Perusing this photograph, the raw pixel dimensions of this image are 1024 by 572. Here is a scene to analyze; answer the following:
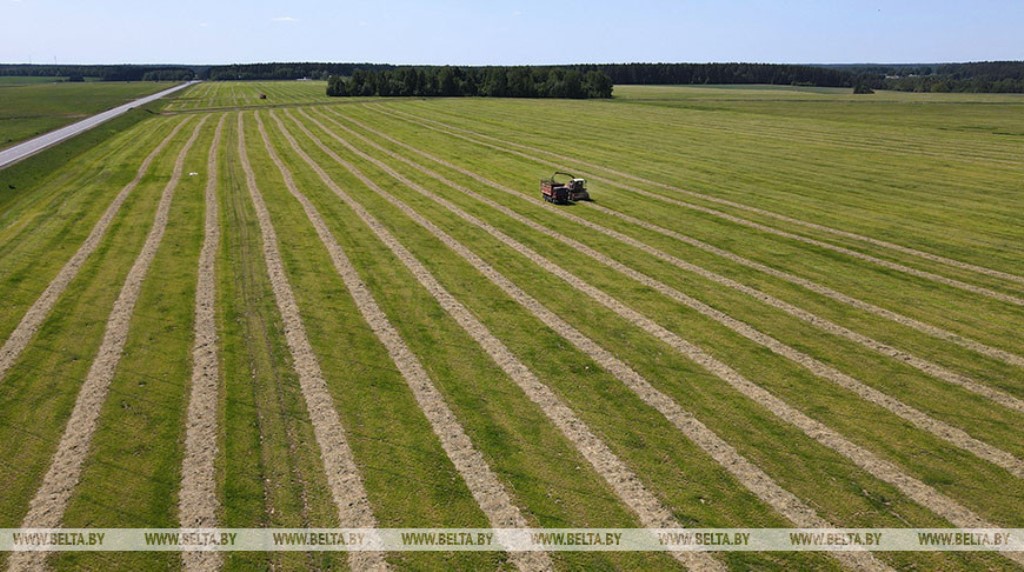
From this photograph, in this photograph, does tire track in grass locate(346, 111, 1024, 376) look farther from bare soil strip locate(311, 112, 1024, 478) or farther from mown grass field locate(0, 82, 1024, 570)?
bare soil strip locate(311, 112, 1024, 478)

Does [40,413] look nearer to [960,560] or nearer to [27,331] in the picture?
[27,331]

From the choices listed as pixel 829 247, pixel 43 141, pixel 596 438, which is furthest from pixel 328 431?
pixel 43 141

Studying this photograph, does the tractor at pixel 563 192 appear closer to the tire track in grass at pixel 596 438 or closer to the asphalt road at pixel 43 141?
the tire track in grass at pixel 596 438

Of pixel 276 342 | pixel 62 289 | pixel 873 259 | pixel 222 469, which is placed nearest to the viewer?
pixel 222 469

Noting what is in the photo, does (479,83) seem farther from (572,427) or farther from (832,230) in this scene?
(572,427)

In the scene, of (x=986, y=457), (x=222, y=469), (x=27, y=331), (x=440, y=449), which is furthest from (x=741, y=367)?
(x=27, y=331)

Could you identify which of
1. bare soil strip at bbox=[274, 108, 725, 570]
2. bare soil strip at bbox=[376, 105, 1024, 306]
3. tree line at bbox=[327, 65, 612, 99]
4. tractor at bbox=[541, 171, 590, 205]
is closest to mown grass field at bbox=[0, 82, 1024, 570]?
bare soil strip at bbox=[274, 108, 725, 570]
